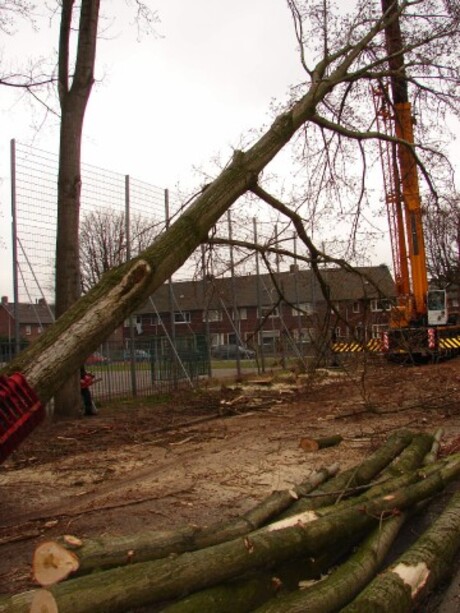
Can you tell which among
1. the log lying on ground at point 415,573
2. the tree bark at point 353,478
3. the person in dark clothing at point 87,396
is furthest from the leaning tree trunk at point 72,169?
the log lying on ground at point 415,573

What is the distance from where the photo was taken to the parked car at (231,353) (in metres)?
18.0

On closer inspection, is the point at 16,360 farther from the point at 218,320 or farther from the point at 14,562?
the point at 218,320

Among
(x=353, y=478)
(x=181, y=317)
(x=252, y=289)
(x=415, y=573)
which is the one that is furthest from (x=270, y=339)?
(x=415, y=573)

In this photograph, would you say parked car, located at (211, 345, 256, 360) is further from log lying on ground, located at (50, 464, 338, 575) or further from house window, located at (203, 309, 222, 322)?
log lying on ground, located at (50, 464, 338, 575)

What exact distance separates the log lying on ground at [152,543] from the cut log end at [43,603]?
0.47 meters

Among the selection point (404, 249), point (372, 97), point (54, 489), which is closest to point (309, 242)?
→ point (372, 97)

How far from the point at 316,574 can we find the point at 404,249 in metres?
16.2

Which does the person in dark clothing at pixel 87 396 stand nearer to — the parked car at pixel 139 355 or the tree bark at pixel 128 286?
the parked car at pixel 139 355

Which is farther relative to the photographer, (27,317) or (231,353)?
(231,353)

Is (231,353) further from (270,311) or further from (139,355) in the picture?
(270,311)

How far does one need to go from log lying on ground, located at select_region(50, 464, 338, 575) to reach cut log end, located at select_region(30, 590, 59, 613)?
47 cm

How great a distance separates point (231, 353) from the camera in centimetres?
1888

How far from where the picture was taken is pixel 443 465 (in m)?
5.20

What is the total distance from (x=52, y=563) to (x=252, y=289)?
18.1 m
